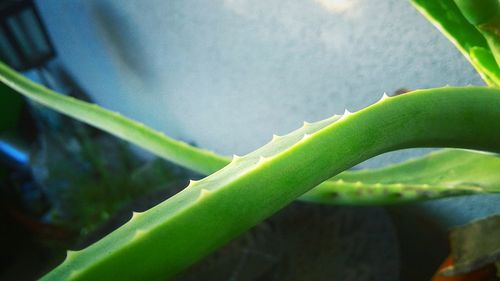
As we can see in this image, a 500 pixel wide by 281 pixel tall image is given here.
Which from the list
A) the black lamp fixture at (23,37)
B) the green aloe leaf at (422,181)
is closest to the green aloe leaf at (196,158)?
the green aloe leaf at (422,181)

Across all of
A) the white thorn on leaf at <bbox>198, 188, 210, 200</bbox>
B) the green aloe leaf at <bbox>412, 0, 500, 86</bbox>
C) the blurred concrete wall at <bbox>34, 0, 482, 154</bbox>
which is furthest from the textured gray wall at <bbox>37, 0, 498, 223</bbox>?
the white thorn on leaf at <bbox>198, 188, 210, 200</bbox>

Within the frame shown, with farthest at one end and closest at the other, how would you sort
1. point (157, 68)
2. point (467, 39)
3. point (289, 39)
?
1. point (157, 68)
2. point (289, 39)
3. point (467, 39)

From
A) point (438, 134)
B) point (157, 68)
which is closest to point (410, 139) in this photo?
point (438, 134)

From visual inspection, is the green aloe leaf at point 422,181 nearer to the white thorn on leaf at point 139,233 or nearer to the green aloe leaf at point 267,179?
the green aloe leaf at point 267,179

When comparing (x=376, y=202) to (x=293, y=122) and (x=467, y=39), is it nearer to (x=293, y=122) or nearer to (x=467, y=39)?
(x=467, y=39)

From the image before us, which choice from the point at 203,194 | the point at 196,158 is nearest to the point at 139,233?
the point at 203,194

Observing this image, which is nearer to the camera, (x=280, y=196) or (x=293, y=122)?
(x=280, y=196)

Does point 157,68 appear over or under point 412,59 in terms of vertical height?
over

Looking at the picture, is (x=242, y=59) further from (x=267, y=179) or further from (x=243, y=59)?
(x=267, y=179)
